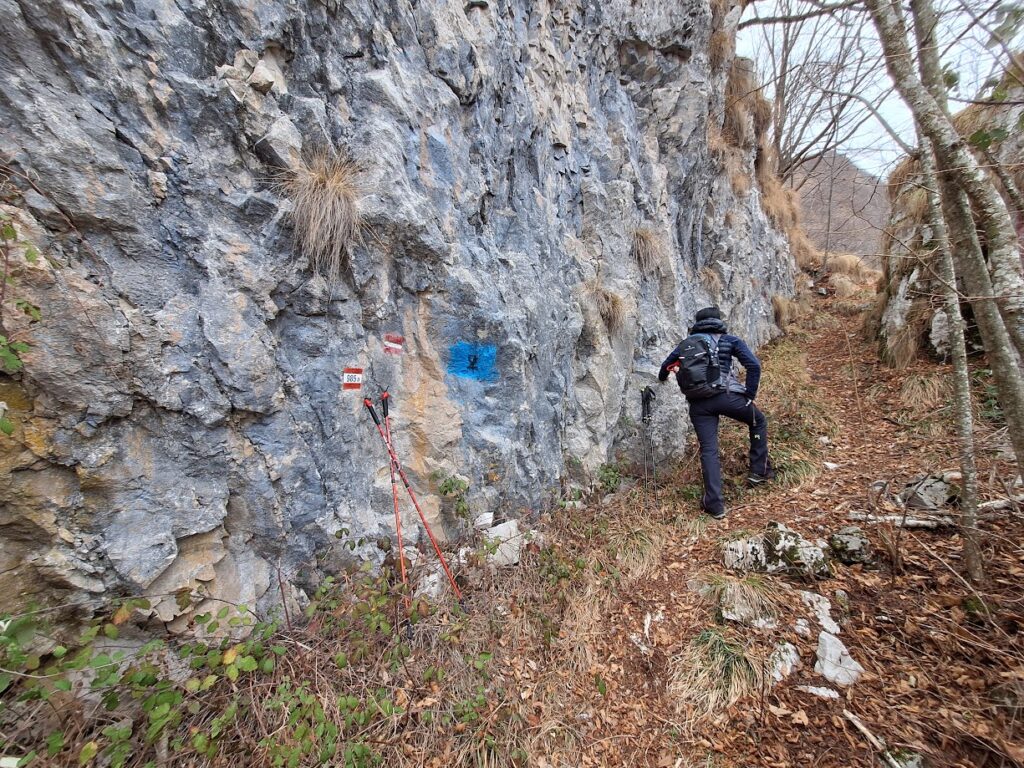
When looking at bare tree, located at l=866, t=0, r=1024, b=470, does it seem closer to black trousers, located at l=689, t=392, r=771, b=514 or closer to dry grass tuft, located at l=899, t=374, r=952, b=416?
black trousers, located at l=689, t=392, r=771, b=514

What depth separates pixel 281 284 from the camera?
122 inches

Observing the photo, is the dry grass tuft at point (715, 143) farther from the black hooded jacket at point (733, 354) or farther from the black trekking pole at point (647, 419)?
the black trekking pole at point (647, 419)

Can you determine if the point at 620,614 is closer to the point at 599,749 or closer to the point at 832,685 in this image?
the point at 599,749

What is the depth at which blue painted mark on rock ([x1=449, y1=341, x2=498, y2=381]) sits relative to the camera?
158 inches

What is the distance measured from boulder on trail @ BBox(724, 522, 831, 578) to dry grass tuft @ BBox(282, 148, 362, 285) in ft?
14.7

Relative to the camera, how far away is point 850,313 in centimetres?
1064

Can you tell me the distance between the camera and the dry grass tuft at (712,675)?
110 inches

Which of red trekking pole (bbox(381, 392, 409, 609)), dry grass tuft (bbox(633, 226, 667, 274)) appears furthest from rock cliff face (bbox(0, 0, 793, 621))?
dry grass tuft (bbox(633, 226, 667, 274))

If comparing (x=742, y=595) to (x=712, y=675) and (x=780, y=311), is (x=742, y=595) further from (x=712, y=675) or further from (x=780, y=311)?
(x=780, y=311)

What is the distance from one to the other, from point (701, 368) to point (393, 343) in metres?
3.55

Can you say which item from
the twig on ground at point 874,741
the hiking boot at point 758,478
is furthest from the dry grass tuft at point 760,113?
the twig on ground at point 874,741

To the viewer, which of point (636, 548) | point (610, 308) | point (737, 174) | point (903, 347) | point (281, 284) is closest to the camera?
point (281, 284)

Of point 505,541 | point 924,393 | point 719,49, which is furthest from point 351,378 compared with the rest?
point 719,49

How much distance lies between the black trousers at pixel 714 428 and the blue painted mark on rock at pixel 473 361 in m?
2.63
